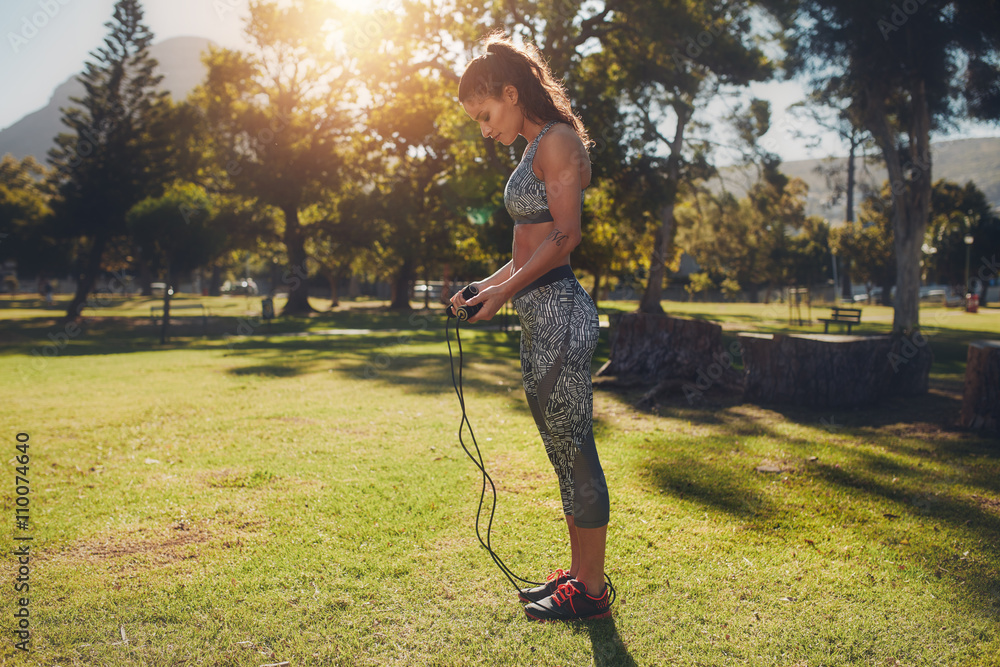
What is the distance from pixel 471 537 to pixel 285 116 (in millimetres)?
32300

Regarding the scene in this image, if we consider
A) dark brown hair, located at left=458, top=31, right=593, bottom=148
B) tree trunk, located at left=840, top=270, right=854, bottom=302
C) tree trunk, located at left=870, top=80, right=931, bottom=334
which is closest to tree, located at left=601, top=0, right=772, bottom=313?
tree trunk, located at left=870, top=80, right=931, bottom=334

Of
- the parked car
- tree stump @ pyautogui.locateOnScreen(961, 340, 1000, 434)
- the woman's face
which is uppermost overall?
the parked car

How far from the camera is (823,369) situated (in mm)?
7449

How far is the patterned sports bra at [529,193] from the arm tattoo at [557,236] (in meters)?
0.12

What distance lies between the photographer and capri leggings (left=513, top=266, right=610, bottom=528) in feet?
8.25

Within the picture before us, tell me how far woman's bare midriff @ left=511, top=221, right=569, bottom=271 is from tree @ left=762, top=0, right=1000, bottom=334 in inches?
530

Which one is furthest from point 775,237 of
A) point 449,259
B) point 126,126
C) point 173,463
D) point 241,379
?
point 173,463

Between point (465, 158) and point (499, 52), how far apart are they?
61.2 ft

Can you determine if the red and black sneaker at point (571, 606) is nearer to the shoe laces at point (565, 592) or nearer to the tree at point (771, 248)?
the shoe laces at point (565, 592)

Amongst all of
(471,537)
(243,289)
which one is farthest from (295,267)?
(243,289)

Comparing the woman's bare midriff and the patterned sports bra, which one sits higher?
the patterned sports bra

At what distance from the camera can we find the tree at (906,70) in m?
14.2

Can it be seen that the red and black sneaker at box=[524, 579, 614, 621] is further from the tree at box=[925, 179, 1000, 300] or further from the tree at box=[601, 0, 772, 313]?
the tree at box=[925, 179, 1000, 300]

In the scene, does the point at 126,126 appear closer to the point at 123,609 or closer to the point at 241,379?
the point at 241,379
